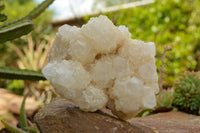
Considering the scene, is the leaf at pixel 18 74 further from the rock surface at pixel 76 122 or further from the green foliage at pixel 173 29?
the green foliage at pixel 173 29

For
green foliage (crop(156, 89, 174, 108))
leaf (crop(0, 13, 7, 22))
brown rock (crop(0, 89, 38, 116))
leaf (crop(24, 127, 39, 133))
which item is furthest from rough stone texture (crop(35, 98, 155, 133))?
brown rock (crop(0, 89, 38, 116))

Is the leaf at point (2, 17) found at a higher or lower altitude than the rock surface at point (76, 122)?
higher

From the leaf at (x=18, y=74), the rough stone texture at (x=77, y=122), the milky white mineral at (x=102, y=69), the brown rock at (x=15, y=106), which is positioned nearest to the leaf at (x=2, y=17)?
the leaf at (x=18, y=74)

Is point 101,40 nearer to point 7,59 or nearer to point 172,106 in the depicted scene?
point 172,106

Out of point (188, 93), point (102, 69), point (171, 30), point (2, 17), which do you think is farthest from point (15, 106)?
point (171, 30)

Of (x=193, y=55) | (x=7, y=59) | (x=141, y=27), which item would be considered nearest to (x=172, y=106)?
(x=193, y=55)
